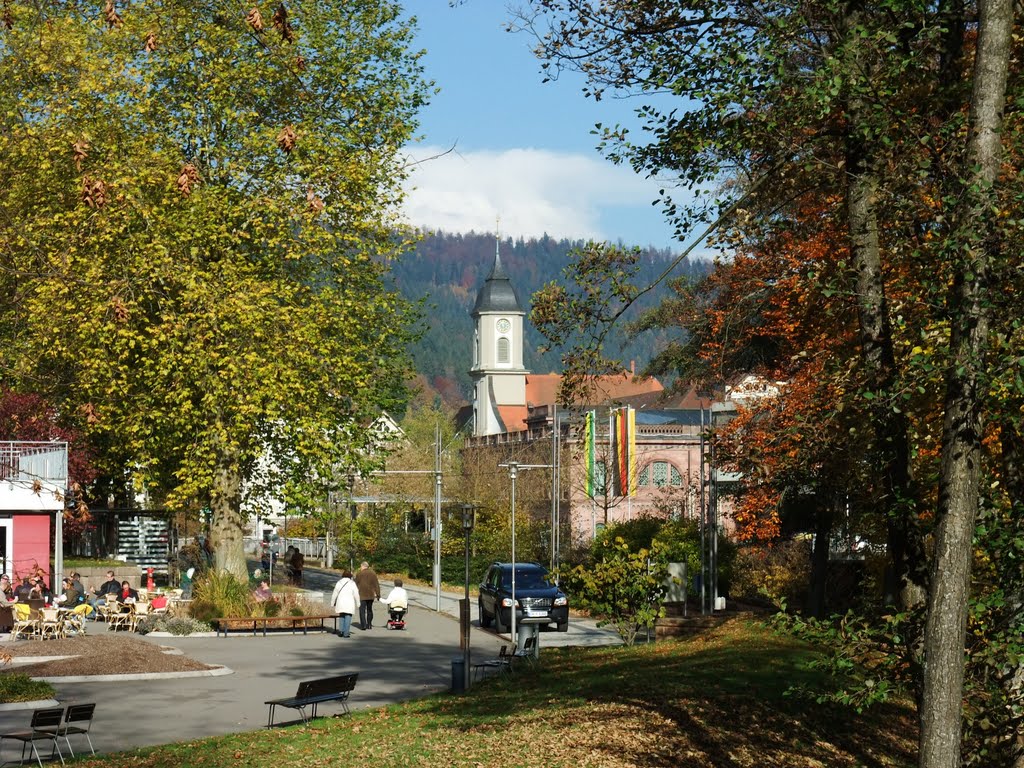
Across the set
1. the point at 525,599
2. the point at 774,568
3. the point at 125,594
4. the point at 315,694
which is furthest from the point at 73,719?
the point at 774,568

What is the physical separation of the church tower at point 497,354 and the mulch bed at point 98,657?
373 ft

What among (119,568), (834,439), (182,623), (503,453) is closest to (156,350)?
(182,623)

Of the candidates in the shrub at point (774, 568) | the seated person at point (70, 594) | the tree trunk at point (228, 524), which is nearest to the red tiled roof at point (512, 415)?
the shrub at point (774, 568)

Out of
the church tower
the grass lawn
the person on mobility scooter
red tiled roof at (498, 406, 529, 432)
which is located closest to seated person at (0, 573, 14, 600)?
the person on mobility scooter

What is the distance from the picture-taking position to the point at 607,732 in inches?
585

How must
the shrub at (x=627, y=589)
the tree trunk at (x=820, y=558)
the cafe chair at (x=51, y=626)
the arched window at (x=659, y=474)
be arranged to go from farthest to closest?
1. the arched window at (x=659, y=474)
2. the cafe chair at (x=51, y=626)
3. the tree trunk at (x=820, y=558)
4. the shrub at (x=627, y=589)

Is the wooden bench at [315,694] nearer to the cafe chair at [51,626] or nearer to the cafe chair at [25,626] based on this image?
the cafe chair at [51,626]

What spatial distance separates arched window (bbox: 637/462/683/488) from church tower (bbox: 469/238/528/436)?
59016 millimetres

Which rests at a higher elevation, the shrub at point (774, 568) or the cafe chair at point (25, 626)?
the shrub at point (774, 568)

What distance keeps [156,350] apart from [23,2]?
31.2ft

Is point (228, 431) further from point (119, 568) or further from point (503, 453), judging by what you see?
point (503, 453)

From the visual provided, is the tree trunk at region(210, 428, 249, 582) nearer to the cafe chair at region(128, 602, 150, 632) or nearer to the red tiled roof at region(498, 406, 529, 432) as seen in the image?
the cafe chair at region(128, 602, 150, 632)

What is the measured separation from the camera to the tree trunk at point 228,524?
114 ft

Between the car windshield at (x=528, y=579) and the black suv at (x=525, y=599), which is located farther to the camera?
the car windshield at (x=528, y=579)
